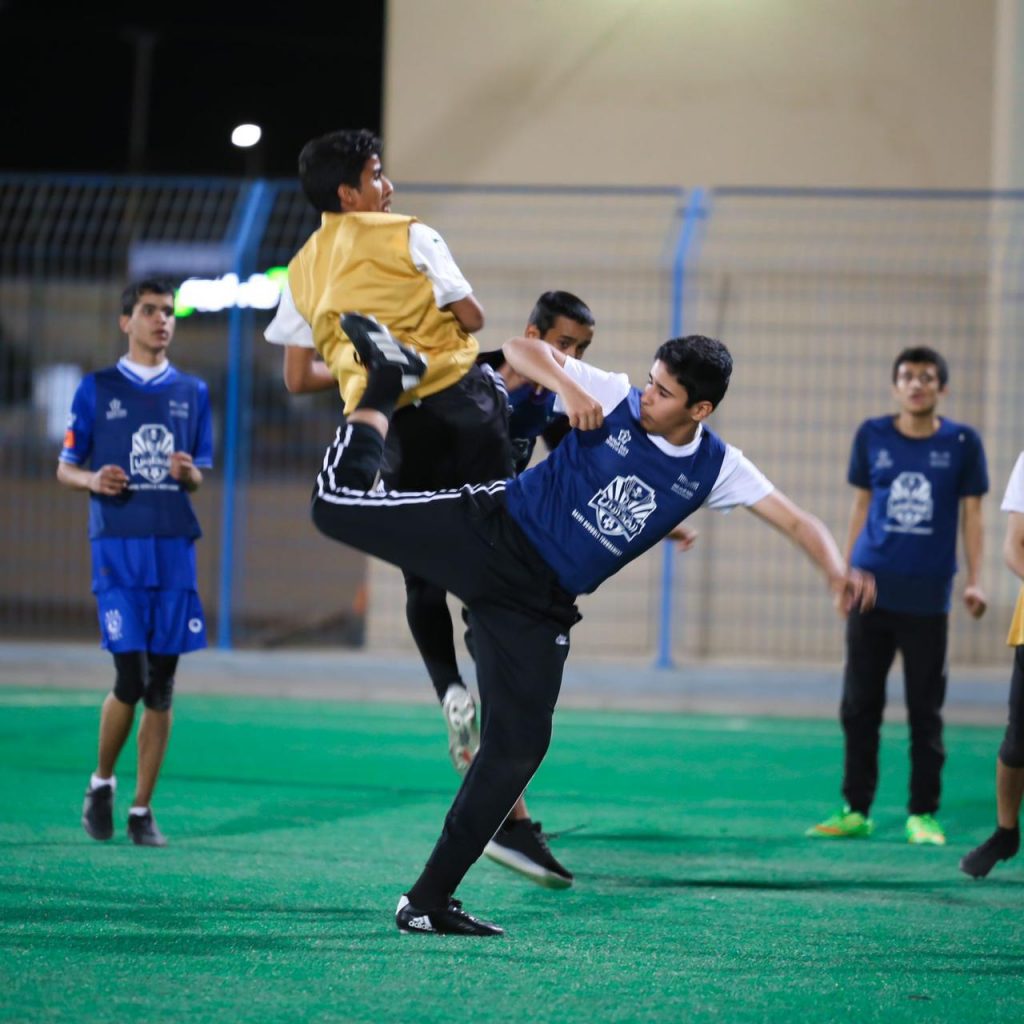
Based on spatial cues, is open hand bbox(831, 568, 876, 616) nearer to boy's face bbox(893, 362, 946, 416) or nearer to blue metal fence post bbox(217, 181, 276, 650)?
boy's face bbox(893, 362, 946, 416)

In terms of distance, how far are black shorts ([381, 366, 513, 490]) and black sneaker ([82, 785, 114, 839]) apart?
1783mm

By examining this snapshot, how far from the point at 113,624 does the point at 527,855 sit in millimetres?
1869

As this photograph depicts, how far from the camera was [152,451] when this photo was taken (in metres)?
6.21

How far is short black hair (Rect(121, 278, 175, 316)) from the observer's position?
20.4 feet

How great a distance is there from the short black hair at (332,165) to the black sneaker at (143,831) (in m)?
2.32

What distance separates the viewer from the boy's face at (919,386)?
6652 millimetres

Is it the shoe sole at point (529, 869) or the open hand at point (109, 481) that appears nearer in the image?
the shoe sole at point (529, 869)

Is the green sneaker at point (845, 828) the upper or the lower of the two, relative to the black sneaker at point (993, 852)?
lower

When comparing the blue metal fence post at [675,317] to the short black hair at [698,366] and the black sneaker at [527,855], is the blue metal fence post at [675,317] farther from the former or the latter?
the short black hair at [698,366]

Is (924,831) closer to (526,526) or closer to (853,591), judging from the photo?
(853,591)

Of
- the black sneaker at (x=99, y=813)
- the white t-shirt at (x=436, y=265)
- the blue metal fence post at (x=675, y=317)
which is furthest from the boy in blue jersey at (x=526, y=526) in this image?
the blue metal fence post at (x=675, y=317)

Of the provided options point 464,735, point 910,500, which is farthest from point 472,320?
point 910,500

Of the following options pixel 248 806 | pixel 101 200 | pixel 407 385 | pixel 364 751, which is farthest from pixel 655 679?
pixel 407 385

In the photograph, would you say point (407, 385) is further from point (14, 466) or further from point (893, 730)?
point (14, 466)
